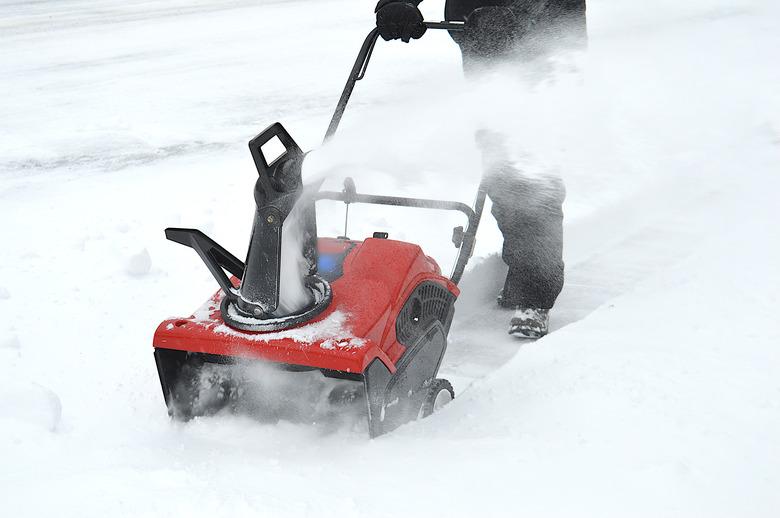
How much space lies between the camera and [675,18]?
771cm

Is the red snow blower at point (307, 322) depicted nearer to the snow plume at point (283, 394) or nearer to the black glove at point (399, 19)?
the snow plume at point (283, 394)

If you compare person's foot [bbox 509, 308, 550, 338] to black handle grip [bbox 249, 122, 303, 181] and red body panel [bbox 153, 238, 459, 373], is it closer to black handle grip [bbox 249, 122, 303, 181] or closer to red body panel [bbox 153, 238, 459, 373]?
red body panel [bbox 153, 238, 459, 373]

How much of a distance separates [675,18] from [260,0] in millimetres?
5187

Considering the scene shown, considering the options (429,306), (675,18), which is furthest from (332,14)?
(429,306)

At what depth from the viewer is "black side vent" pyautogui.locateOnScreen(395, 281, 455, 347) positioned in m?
2.02

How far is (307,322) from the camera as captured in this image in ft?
6.02

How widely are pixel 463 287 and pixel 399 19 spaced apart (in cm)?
111

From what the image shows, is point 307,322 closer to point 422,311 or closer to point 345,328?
point 345,328

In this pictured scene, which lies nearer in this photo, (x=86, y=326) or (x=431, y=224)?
(x=86, y=326)

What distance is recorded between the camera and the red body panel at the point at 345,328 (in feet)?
5.64

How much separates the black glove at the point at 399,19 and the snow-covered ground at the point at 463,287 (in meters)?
Answer: 0.28

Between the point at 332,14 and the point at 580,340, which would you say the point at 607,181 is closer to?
the point at 580,340

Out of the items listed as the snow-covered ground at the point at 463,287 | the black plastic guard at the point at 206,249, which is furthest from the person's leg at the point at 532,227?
the black plastic guard at the point at 206,249

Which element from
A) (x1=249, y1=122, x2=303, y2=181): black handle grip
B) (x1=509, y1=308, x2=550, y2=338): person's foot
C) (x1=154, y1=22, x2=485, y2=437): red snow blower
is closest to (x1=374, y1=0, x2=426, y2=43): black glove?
(x1=154, y1=22, x2=485, y2=437): red snow blower
